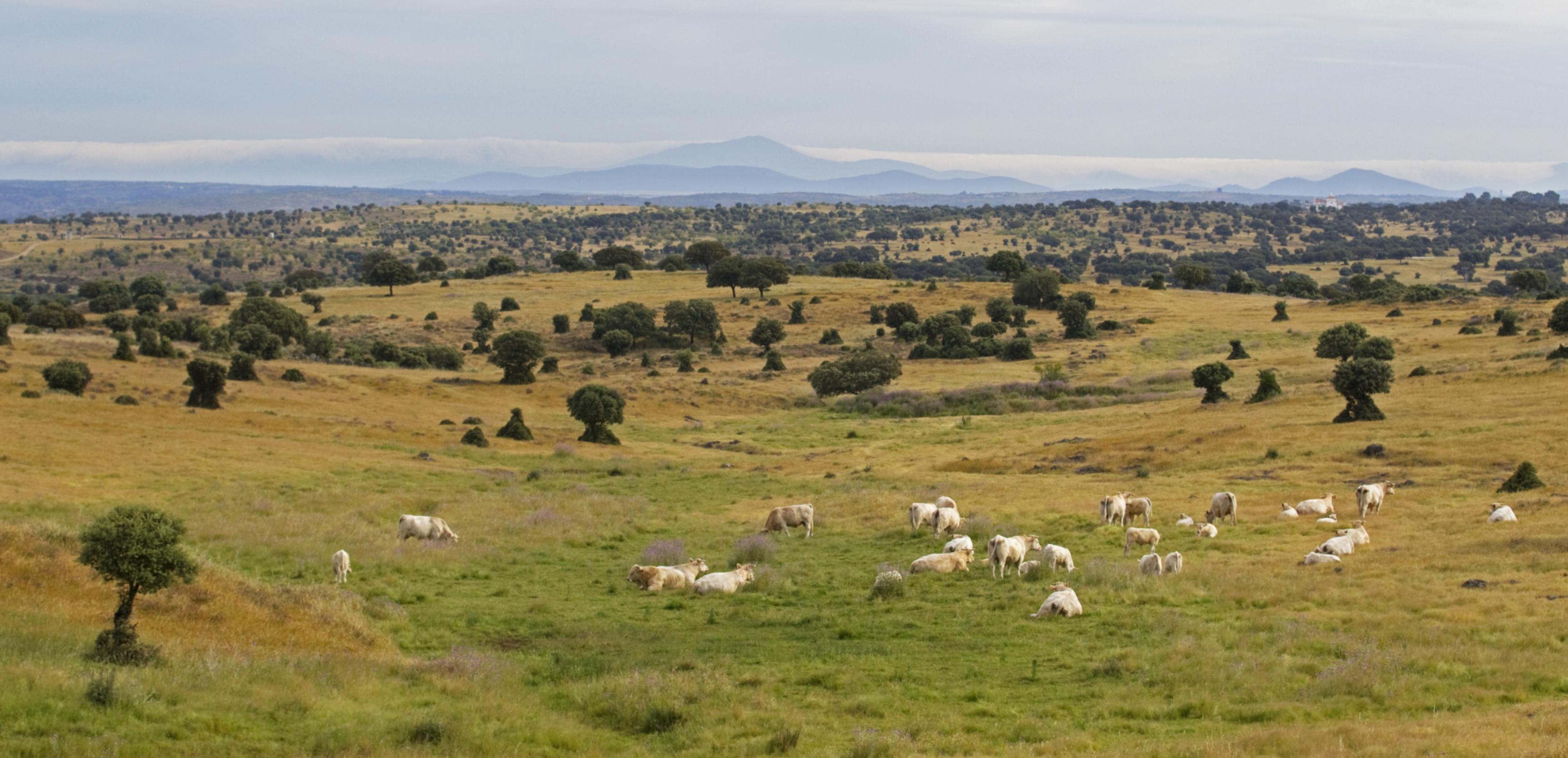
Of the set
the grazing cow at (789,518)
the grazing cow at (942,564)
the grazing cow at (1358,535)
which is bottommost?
the grazing cow at (789,518)

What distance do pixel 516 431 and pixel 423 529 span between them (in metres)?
23.3

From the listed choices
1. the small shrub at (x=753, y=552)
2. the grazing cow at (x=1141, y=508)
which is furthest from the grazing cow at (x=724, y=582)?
the grazing cow at (x=1141, y=508)

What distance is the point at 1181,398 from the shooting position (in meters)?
57.7

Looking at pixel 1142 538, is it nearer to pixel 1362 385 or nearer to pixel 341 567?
pixel 341 567

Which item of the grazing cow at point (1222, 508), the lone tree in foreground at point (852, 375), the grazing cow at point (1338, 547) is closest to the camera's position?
the grazing cow at point (1338, 547)

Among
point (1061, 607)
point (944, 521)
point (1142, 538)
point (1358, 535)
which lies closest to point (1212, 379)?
point (944, 521)

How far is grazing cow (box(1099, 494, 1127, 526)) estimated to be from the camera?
25.5 m

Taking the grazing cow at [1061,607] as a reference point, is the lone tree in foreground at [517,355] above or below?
below

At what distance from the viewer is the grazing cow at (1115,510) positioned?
25453mm

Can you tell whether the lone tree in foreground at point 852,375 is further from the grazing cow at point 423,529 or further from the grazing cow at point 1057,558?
the grazing cow at point 1057,558

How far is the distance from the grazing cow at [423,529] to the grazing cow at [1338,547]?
1781 centimetres

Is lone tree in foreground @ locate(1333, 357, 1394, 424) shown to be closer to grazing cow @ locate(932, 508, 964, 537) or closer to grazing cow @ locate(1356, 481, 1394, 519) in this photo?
grazing cow @ locate(1356, 481, 1394, 519)

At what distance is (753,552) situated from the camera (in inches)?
937

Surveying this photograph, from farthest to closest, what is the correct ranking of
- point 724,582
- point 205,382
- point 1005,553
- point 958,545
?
point 205,382, point 958,545, point 1005,553, point 724,582
